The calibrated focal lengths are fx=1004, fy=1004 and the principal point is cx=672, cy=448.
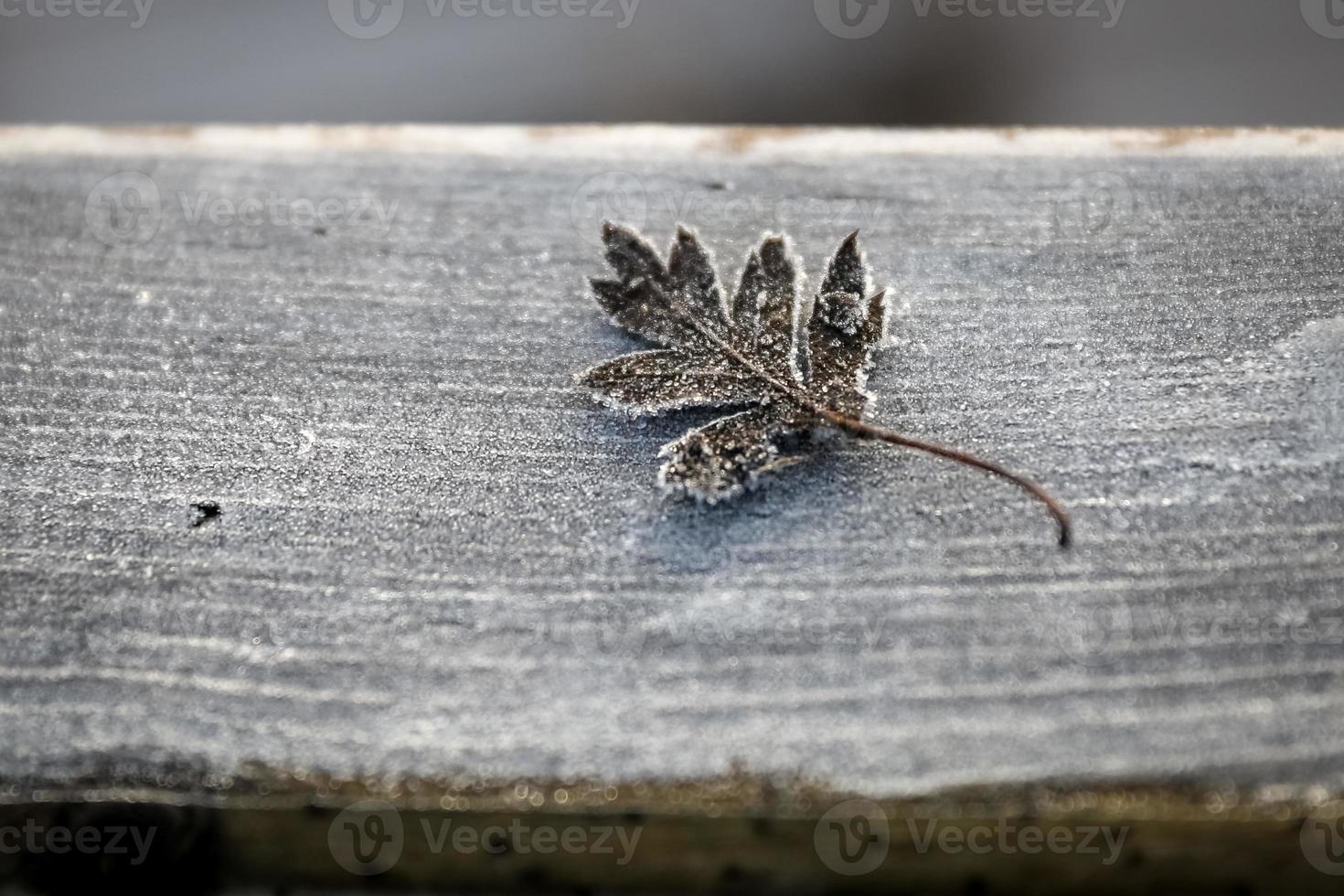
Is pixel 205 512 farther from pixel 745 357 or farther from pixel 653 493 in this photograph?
pixel 745 357

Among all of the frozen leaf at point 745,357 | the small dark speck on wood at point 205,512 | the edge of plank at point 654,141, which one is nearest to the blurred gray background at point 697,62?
the edge of plank at point 654,141

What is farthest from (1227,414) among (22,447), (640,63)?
(640,63)

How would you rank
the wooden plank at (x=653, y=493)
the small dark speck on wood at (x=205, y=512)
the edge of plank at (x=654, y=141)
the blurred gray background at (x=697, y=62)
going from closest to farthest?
the wooden plank at (x=653, y=493), the small dark speck on wood at (x=205, y=512), the edge of plank at (x=654, y=141), the blurred gray background at (x=697, y=62)

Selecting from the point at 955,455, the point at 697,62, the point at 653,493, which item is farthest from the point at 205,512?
the point at 697,62

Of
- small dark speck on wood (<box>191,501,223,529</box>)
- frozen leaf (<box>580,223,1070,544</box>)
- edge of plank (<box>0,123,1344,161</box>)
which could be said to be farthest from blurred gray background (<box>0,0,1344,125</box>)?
small dark speck on wood (<box>191,501,223,529</box>)

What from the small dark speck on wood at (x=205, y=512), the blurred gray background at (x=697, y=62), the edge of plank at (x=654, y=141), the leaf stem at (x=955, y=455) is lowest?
the small dark speck on wood at (x=205, y=512)

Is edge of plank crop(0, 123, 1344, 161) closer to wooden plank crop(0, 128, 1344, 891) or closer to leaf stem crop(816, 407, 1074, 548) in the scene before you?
wooden plank crop(0, 128, 1344, 891)

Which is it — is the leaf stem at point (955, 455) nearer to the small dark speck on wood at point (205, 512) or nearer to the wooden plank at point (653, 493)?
the wooden plank at point (653, 493)
